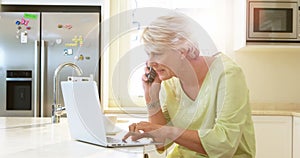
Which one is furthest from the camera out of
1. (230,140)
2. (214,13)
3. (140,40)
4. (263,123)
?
(214,13)

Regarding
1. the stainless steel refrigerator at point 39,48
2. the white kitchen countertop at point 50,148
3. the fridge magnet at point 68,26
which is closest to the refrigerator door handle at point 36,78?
the stainless steel refrigerator at point 39,48

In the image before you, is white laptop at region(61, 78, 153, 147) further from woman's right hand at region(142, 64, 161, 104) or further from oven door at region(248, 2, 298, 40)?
oven door at region(248, 2, 298, 40)

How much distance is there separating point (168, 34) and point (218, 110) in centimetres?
26

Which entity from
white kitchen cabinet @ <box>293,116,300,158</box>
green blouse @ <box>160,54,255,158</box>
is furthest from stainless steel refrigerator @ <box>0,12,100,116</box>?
green blouse @ <box>160,54,255,158</box>

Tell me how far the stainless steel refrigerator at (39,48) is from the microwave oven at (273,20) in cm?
129

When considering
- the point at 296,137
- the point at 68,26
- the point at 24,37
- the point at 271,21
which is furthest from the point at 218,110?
the point at 24,37

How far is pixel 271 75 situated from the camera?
11.5ft

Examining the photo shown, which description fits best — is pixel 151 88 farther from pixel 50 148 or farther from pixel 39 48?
pixel 39 48

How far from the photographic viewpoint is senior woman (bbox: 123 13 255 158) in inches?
32.0

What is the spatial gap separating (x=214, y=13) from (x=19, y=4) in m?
1.73

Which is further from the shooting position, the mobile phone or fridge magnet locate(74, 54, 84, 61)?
fridge magnet locate(74, 54, 84, 61)

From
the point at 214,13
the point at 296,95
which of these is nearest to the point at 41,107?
the point at 214,13

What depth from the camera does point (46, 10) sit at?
351 centimetres

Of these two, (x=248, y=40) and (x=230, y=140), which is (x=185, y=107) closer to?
(x=230, y=140)
